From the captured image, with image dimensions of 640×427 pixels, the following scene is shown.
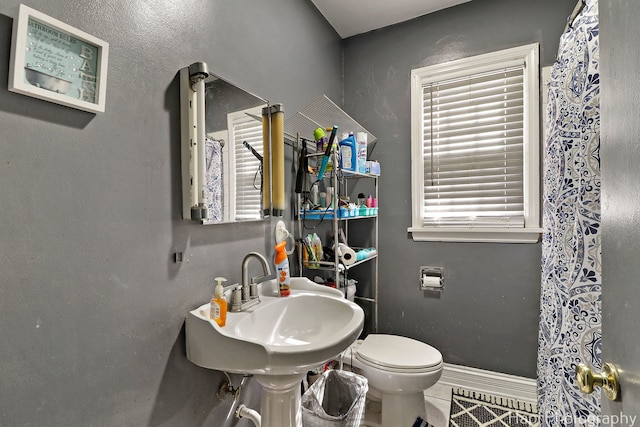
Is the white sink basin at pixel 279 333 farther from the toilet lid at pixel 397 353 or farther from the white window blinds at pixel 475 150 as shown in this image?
the white window blinds at pixel 475 150

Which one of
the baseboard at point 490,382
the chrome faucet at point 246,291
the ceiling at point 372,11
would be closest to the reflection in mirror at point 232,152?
the chrome faucet at point 246,291

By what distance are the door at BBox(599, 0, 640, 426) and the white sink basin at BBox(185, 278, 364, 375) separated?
2.10ft

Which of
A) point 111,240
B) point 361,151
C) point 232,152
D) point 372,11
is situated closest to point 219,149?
point 232,152

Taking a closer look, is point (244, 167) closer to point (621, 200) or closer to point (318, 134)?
point (318, 134)

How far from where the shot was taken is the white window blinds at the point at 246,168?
130cm

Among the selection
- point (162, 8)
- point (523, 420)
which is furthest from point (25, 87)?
point (523, 420)

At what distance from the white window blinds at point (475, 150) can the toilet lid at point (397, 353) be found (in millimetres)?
815

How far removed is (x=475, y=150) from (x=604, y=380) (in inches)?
66.8

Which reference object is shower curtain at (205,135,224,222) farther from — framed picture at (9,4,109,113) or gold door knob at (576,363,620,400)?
gold door knob at (576,363,620,400)

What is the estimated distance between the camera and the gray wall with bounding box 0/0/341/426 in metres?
0.68

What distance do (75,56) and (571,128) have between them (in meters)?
1.41

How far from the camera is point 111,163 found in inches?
33.7

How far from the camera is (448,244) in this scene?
205 centimetres

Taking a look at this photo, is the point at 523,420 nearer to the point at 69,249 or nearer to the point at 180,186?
the point at 180,186
